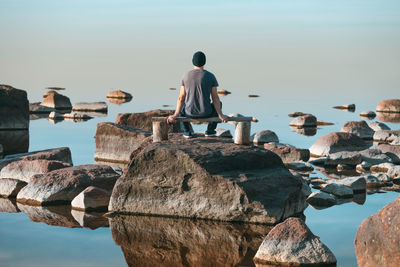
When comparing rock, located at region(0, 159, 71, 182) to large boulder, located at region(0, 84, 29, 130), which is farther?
large boulder, located at region(0, 84, 29, 130)

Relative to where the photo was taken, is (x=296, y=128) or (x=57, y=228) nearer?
(x=57, y=228)

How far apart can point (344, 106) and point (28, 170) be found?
29736 millimetres

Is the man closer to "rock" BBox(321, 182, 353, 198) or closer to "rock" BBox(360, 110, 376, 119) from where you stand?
"rock" BBox(321, 182, 353, 198)

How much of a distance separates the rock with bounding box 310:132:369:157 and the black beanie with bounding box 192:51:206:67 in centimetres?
859

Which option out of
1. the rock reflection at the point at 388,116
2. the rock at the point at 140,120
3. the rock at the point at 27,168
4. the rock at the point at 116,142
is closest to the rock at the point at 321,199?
the rock at the point at 27,168

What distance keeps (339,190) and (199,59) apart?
157 inches

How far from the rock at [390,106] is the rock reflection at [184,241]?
29.8m

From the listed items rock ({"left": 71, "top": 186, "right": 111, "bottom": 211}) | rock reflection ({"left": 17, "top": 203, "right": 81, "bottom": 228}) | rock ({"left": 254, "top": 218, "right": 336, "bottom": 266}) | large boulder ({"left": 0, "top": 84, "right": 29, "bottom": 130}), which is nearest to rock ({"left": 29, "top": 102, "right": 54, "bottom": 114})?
large boulder ({"left": 0, "top": 84, "right": 29, "bottom": 130})

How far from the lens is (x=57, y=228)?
9891 millimetres

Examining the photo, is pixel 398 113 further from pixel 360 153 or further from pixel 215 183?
pixel 215 183

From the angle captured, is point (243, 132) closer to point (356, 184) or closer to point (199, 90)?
point (199, 90)

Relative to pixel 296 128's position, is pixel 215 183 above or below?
above

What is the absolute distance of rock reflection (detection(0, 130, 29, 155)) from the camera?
21.2 metres

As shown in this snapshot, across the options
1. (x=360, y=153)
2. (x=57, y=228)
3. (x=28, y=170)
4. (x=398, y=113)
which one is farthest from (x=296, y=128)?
(x=57, y=228)
